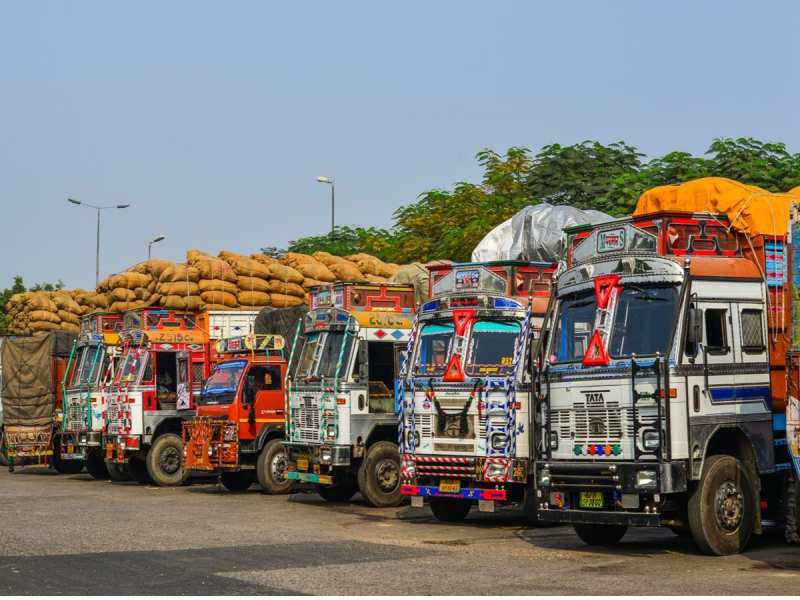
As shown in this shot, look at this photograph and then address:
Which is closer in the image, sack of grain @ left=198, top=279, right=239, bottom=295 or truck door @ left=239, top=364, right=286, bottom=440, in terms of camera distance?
truck door @ left=239, top=364, right=286, bottom=440

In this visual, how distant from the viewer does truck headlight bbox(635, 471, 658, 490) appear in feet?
42.2

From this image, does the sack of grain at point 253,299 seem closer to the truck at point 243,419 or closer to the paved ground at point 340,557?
the truck at point 243,419

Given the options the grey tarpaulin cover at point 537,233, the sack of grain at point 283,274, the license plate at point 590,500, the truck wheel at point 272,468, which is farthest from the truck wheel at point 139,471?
the license plate at point 590,500

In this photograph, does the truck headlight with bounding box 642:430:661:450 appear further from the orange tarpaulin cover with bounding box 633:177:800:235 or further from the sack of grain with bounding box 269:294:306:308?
the sack of grain with bounding box 269:294:306:308

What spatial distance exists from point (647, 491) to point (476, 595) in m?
2.91

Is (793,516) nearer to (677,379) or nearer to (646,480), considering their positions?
(646,480)

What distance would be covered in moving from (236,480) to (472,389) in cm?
929

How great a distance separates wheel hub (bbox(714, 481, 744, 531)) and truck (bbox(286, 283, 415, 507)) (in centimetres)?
761

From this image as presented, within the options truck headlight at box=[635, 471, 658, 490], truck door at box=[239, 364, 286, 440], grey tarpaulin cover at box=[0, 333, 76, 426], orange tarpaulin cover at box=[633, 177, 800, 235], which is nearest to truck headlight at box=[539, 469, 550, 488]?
truck headlight at box=[635, 471, 658, 490]

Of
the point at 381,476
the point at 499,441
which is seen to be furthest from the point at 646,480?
the point at 381,476

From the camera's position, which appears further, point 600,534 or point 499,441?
point 499,441

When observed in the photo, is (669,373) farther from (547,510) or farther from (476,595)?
(476,595)

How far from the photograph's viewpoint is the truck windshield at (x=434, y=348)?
56.7 feet

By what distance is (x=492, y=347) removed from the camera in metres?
16.9
